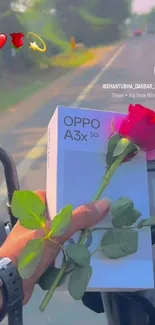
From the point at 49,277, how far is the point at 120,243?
0.12m

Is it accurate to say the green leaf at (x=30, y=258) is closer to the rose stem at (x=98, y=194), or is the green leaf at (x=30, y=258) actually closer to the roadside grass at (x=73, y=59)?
the rose stem at (x=98, y=194)

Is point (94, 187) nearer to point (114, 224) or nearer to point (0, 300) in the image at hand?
point (114, 224)

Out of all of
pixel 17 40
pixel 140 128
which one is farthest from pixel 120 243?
pixel 17 40

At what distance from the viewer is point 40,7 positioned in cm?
172

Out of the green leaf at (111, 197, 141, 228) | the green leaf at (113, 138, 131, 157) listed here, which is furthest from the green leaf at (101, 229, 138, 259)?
the green leaf at (113, 138, 131, 157)

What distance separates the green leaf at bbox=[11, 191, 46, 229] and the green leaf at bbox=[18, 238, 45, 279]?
0.08 ft

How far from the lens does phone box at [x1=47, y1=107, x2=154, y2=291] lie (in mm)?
986

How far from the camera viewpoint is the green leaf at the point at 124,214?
0.96 m

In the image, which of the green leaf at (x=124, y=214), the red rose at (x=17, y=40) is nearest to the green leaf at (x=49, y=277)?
the green leaf at (x=124, y=214)

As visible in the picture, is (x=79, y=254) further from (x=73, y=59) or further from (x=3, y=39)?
(x=73, y=59)

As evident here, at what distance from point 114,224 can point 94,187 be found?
7 centimetres

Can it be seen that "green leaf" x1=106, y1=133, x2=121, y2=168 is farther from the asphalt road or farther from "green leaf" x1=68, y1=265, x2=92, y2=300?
the asphalt road

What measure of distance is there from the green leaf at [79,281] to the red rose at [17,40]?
0.82 m

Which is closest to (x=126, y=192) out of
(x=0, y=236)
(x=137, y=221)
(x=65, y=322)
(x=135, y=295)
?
(x=137, y=221)
